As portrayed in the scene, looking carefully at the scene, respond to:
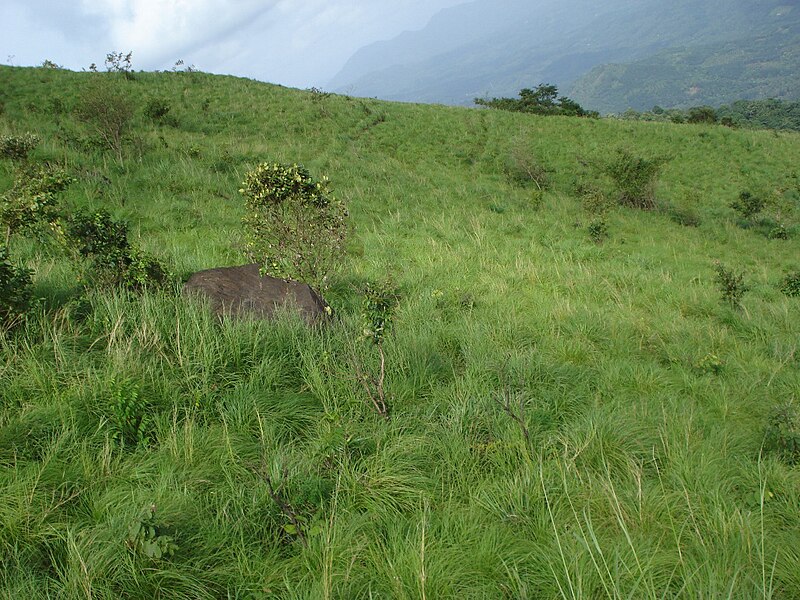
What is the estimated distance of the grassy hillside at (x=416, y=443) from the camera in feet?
7.22

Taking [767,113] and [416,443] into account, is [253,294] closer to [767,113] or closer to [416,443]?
[416,443]

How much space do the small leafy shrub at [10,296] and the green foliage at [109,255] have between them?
895 millimetres

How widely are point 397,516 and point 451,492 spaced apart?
Result: 42cm

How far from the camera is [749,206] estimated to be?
18422mm

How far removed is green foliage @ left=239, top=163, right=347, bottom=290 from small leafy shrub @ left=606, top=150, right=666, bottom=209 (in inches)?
665

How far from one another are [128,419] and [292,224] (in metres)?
4.52

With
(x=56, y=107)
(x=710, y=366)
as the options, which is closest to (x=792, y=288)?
(x=710, y=366)

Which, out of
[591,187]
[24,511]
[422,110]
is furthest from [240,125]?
[24,511]

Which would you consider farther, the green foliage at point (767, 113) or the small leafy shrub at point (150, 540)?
the green foliage at point (767, 113)

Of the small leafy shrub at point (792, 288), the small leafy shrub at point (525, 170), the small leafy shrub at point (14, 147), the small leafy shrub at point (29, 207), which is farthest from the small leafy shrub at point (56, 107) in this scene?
the small leafy shrub at point (792, 288)

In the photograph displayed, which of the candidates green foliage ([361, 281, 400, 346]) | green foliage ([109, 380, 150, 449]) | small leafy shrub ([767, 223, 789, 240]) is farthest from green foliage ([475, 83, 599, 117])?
green foliage ([109, 380, 150, 449])

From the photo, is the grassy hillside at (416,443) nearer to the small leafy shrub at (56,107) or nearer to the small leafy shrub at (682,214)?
the small leafy shrub at (682,214)

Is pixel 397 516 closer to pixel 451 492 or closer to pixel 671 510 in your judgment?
pixel 451 492

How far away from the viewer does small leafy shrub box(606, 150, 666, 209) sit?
19.1 m
